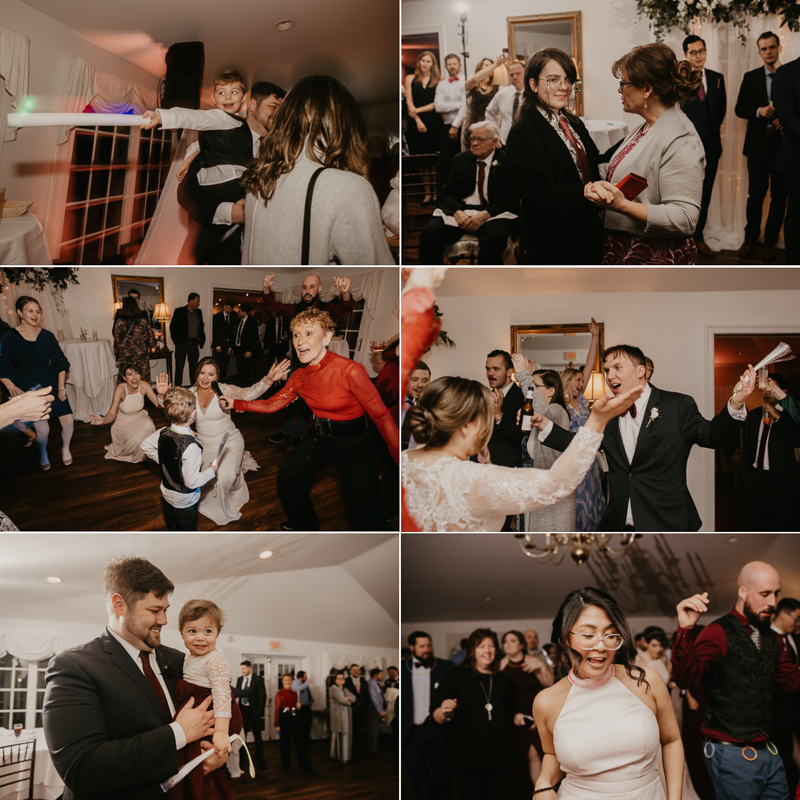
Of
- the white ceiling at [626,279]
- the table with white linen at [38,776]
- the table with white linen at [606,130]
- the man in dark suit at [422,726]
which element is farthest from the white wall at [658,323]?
the table with white linen at [38,776]

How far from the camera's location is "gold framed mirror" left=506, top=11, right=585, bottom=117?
1.99m

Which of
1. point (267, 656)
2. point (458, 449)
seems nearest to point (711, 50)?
point (458, 449)

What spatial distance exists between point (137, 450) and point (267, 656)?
771mm

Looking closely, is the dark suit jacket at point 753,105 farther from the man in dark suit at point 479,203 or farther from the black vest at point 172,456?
the black vest at point 172,456

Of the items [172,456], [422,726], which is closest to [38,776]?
[172,456]

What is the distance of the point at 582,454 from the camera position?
78.6 inches

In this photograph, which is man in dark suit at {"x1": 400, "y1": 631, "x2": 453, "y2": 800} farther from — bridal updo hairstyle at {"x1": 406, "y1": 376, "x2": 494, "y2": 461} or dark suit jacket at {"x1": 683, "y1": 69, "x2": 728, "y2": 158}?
dark suit jacket at {"x1": 683, "y1": 69, "x2": 728, "y2": 158}

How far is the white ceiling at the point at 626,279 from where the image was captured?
2.03 meters

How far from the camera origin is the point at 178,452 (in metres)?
2.07

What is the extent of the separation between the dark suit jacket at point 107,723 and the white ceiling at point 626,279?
5.09 ft

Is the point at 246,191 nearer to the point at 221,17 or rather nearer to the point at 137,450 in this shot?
the point at 221,17

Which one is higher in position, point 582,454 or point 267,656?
point 582,454

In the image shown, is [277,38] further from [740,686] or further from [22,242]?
[740,686]

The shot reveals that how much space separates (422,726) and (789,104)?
224cm
